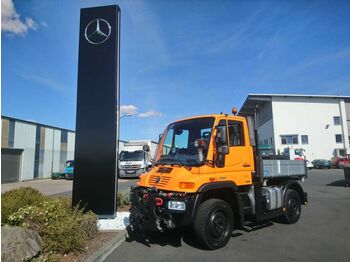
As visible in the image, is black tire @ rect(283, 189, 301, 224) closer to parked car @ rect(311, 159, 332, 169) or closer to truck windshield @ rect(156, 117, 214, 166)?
truck windshield @ rect(156, 117, 214, 166)

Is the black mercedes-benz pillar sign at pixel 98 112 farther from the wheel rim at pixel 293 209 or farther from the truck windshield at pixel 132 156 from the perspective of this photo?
the truck windshield at pixel 132 156

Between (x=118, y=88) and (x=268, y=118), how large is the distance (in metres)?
51.5

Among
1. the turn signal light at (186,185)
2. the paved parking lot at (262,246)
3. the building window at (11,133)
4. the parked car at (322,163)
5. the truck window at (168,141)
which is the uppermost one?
the building window at (11,133)

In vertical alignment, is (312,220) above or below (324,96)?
below

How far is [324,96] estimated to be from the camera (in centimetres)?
5500

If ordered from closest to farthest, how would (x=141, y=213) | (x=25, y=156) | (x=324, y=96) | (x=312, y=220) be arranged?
(x=141, y=213)
(x=312, y=220)
(x=25, y=156)
(x=324, y=96)

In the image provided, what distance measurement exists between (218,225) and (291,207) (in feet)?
11.6

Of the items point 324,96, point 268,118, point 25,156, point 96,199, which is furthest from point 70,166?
point 324,96

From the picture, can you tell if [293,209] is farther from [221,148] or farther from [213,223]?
[221,148]

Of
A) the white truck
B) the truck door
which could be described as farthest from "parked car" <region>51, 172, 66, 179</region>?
the truck door

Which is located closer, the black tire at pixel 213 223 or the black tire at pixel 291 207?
the black tire at pixel 213 223

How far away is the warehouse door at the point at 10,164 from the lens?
30638 millimetres

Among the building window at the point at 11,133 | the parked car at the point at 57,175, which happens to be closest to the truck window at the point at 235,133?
the building window at the point at 11,133

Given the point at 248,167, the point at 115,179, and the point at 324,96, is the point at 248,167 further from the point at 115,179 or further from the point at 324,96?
the point at 324,96
